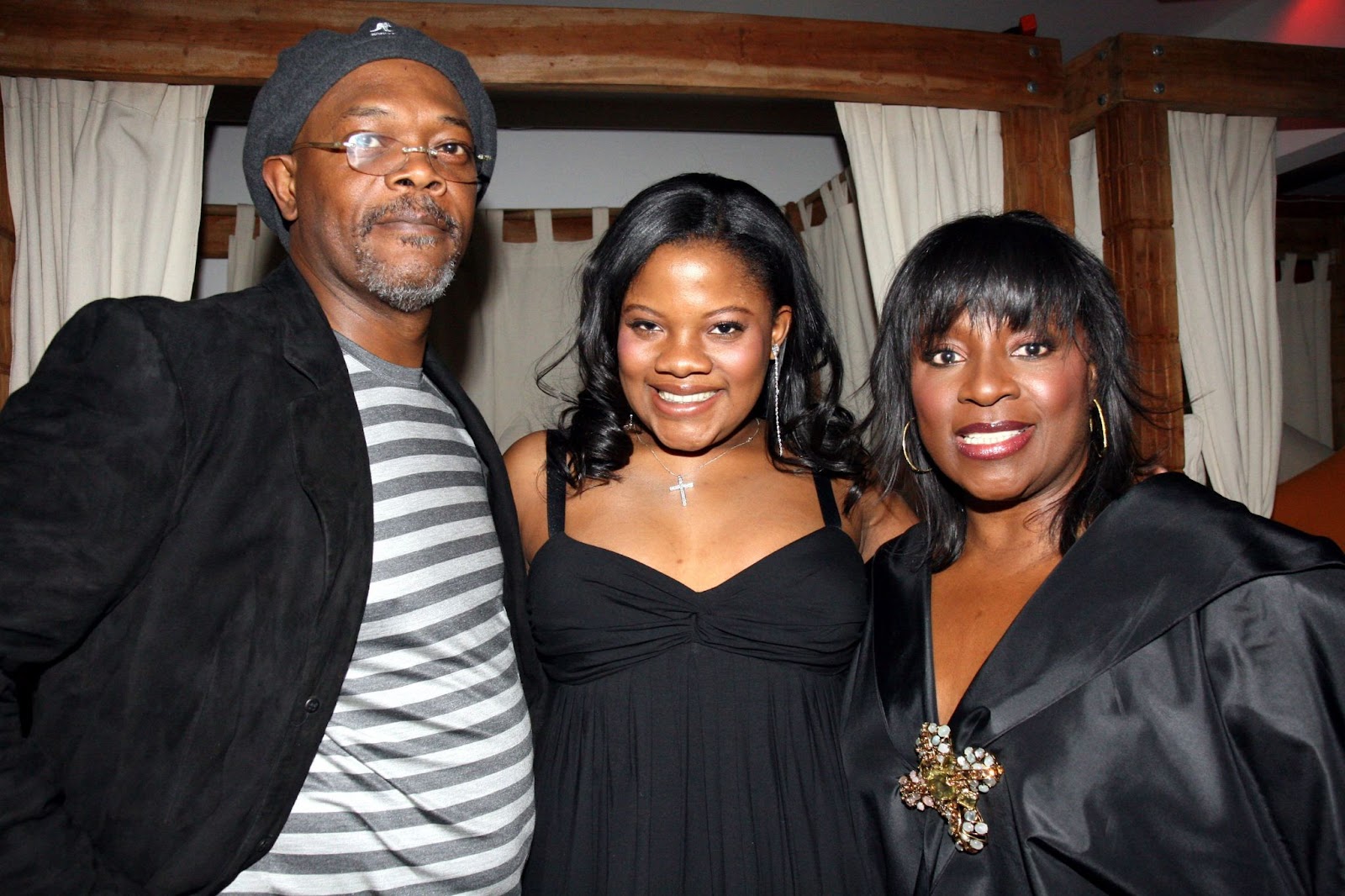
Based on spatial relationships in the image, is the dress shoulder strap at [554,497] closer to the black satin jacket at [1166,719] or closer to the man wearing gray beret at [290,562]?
the man wearing gray beret at [290,562]

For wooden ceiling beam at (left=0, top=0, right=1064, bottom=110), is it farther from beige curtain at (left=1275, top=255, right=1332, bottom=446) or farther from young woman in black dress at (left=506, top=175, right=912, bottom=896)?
beige curtain at (left=1275, top=255, right=1332, bottom=446)

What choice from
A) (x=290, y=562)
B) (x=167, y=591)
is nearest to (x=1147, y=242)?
(x=290, y=562)

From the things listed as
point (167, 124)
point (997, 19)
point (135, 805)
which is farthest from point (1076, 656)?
point (997, 19)

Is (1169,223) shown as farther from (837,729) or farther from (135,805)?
(135,805)

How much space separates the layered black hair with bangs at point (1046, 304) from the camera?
5.01ft

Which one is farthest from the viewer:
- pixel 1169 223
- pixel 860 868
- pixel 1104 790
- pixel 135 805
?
pixel 1169 223

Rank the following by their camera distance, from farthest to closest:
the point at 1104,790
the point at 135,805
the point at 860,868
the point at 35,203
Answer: the point at 35,203, the point at 860,868, the point at 1104,790, the point at 135,805

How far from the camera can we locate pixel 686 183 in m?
1.91

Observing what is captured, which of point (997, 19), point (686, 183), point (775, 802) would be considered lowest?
point (775, 802)

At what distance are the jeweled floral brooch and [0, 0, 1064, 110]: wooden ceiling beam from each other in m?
2.41

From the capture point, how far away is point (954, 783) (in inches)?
56.6

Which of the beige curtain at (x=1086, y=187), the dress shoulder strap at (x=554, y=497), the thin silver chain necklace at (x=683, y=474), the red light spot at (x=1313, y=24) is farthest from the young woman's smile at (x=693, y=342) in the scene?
the red light spot at (x=1313, y=24)

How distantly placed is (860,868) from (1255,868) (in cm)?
60

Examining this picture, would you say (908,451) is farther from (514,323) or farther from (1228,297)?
(514,323)
